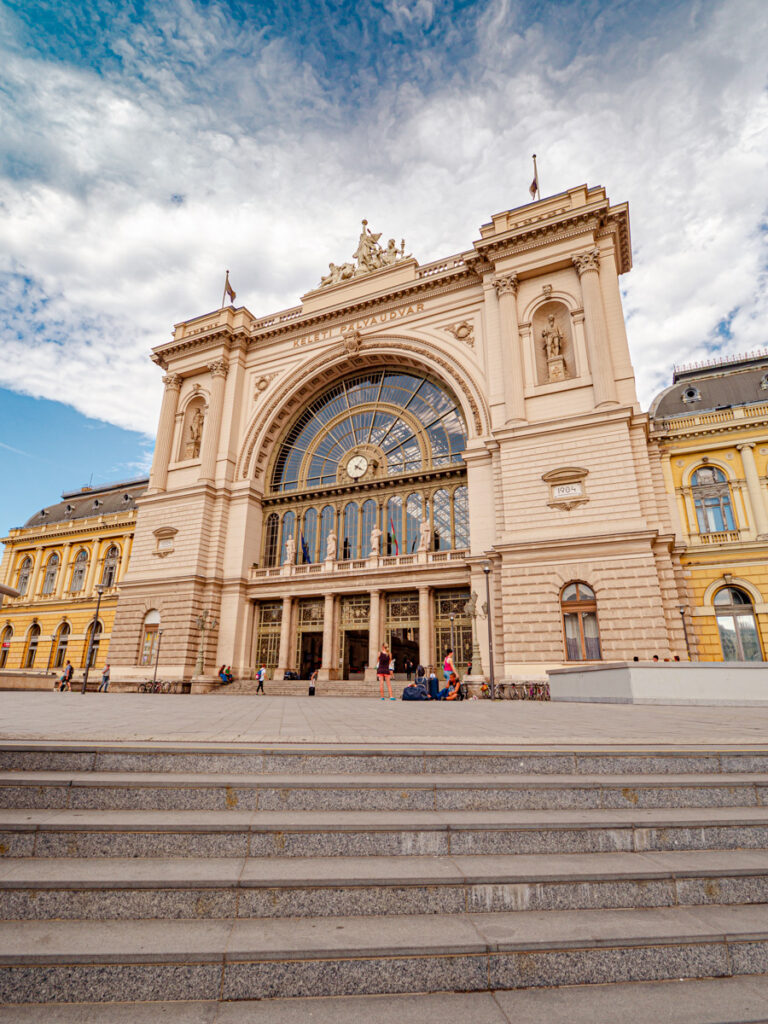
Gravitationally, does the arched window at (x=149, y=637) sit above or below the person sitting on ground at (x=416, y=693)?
above

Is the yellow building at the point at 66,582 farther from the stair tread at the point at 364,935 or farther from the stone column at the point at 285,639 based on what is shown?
the stair tread at the point at 364,935

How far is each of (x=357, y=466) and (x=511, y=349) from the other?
1207 centimetres

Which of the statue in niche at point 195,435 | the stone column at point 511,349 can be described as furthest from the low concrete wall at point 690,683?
the statue in niche at point 195,435

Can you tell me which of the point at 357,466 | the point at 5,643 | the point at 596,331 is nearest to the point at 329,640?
the point at 357,466

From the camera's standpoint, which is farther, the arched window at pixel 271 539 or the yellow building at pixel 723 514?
the arched window at pixel 271 539

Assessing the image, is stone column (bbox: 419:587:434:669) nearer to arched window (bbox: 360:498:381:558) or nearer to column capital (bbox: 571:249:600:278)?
arched window (bbox: 360:498:381:558)

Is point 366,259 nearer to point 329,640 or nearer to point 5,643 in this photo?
point 329,640

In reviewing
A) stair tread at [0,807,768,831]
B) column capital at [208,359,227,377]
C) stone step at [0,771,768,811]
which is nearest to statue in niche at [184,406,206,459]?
column capital at [208,359,227,377]

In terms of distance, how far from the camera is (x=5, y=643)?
50188 millimetres

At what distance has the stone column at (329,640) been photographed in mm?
30828

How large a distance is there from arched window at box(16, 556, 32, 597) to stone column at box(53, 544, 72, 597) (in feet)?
14.8

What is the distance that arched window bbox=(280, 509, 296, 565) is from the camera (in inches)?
1425

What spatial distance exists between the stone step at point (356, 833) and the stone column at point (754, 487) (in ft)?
90.6

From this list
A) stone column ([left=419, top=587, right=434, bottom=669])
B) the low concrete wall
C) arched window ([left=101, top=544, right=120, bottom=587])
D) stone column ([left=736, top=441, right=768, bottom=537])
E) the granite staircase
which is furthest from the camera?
arched window ([left=101, top=544, right=120, bottom=587])
